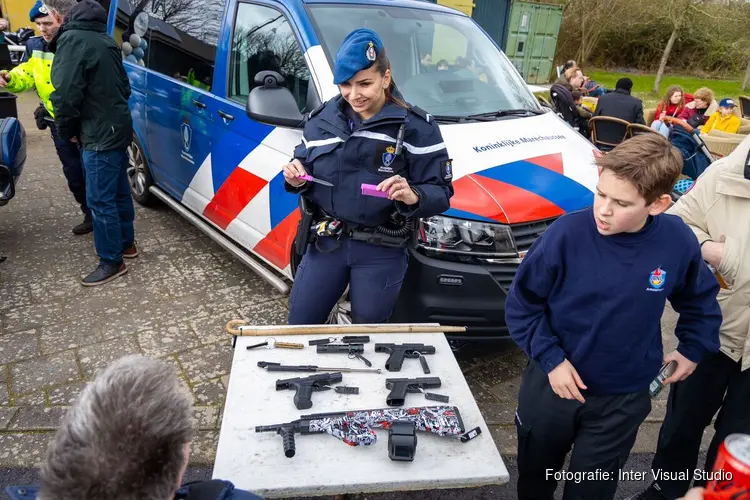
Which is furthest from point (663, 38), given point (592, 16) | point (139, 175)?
point (139, 175)

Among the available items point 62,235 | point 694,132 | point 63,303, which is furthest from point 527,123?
point 694,132

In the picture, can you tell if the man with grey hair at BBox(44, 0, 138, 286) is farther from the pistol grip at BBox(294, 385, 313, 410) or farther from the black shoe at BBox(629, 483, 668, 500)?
the black shoe at BBox(629, 483, 668, 500)

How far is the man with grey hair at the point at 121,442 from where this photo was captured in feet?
3.49

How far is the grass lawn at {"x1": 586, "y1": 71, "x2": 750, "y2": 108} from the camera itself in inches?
814

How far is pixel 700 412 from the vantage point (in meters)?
2.33

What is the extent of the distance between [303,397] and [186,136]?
9.98ft

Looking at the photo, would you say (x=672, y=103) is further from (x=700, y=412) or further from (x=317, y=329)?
(x=317, y=329)

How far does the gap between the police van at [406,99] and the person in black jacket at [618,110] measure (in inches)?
151

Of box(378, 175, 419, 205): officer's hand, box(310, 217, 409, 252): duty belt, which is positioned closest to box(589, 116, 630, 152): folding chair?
box(310, 217, 409, 252): duty belt

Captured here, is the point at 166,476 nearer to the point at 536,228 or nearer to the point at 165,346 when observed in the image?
the point at 536,228

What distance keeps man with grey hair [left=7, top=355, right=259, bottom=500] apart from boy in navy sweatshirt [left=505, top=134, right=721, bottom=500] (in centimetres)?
118

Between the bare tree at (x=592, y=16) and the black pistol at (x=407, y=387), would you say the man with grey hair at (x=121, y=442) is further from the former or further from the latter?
the bare tree at (x=592, y=16)

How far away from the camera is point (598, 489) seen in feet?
6.50

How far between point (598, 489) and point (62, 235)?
476cm
